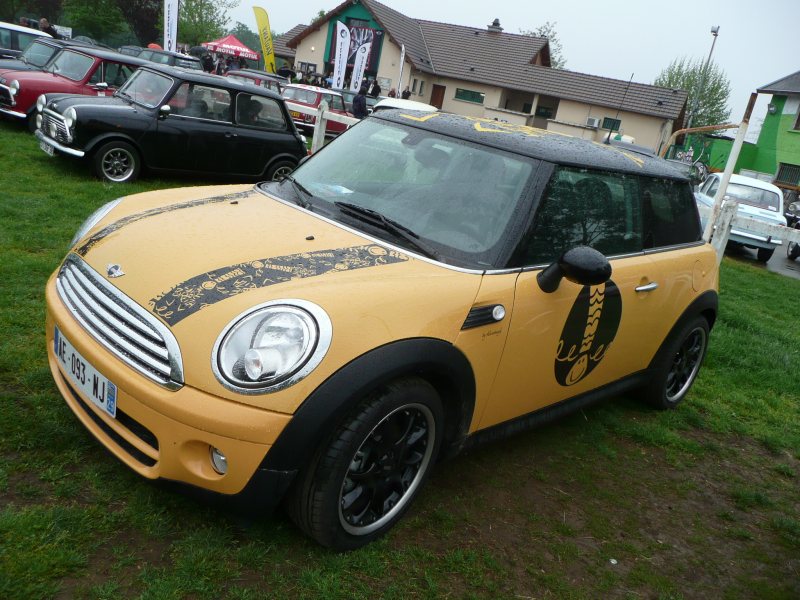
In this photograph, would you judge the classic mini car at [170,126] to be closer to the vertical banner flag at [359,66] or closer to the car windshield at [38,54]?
the car windshield at [38,54]

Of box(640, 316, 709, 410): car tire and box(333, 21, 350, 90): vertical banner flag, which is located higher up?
box(333, 21, 350, 90): vertical banner flag

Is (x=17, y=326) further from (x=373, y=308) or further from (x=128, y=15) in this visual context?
(x=128, y=15)

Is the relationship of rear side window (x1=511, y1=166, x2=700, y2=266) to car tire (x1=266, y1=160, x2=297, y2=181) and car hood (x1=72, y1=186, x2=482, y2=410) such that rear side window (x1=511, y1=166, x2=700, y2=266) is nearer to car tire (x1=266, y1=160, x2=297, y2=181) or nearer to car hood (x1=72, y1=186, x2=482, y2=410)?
car hood (x1=72, y1=186, x2=482, y2=410)

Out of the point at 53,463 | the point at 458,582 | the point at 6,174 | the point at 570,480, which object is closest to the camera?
the point at 458,582

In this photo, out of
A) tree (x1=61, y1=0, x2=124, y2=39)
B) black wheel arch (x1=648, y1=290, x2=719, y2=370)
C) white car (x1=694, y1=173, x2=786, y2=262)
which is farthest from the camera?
tree (x1=61, y1=0, x2=124, y2=39)

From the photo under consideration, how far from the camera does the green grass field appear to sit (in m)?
2.41

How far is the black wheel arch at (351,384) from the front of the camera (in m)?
2.23

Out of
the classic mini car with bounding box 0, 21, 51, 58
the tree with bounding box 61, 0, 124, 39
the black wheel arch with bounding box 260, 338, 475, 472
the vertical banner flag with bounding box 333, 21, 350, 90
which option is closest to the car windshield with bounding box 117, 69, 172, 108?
the classic mini car with bounding box 0, 21, 51, 58

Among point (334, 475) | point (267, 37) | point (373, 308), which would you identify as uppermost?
point (267, 37)

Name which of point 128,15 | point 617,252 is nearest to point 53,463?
point 617,252

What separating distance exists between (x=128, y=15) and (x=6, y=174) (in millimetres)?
52086

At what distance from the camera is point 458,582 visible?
2.64m

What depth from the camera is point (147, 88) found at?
9047 mm

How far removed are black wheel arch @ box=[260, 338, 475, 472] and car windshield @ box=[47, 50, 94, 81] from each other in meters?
10.1
